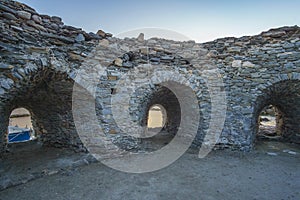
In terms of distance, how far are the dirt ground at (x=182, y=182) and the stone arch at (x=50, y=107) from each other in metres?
1.48

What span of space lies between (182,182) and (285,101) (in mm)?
4700

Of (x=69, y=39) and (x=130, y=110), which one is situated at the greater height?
(x=69, y=39)

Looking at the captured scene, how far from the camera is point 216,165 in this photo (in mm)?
4066

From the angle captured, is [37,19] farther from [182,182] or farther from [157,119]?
[157,119]

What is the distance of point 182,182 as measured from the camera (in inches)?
127

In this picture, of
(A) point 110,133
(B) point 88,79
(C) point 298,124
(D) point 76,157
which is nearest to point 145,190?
(A) point 110,133

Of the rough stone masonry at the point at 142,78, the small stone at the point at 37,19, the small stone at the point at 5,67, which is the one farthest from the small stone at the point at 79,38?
the small stone at the point at 5,67

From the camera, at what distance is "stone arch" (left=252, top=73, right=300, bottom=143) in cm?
466

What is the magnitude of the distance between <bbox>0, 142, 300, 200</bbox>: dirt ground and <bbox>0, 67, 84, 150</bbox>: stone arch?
1482mm

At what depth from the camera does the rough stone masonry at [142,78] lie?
12.1ft

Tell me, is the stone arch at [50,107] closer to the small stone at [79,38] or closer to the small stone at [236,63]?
the small stone at [79,38]

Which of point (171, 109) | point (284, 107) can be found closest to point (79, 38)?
point (171, 109)

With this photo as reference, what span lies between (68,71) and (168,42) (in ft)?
9.15

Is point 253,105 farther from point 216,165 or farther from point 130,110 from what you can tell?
point 130,110
